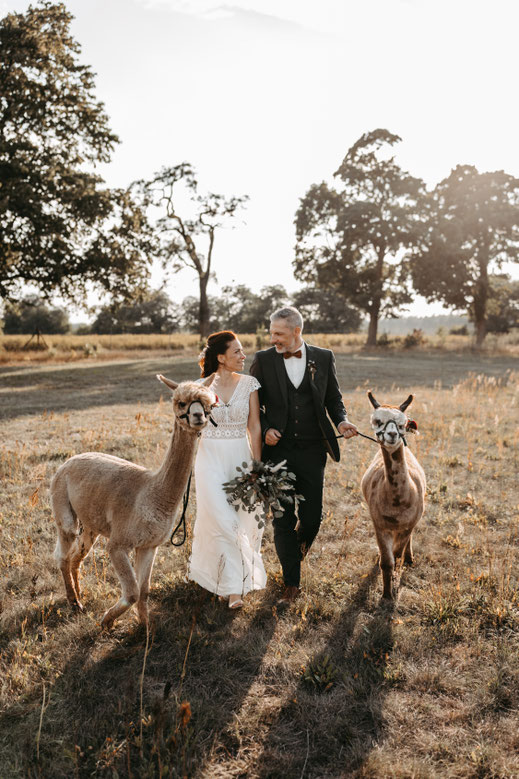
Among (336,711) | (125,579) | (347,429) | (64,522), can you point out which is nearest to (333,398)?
(347,429)

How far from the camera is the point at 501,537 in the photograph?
607 centimetres

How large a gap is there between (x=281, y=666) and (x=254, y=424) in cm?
206

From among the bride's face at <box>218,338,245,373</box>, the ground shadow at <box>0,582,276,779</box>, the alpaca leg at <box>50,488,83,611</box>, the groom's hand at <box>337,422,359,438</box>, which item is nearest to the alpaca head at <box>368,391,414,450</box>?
the groom's hand at <box>337,422,359,438</box>

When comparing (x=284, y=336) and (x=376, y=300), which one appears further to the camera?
(x=376, y=300)

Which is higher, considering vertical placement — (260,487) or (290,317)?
(290,317)

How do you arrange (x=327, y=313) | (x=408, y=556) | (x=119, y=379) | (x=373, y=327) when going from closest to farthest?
(x=408, y=556), (x=119, y=379), (x=373, y=327), (x=327, y=313)

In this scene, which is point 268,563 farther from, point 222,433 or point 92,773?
point 92,773

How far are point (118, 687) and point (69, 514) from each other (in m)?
1.48

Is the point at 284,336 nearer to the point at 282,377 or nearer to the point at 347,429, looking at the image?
the point at 282,377

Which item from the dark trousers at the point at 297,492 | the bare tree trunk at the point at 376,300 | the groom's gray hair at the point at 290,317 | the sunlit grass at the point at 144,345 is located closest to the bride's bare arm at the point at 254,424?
the dark trousers at the point at 297,492

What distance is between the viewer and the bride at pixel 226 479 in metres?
4.41

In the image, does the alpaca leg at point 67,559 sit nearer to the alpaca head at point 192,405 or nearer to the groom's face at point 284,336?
the alpaca head at point 192,405

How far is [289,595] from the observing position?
466cm

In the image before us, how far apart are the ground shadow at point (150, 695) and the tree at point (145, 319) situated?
71550 mm
